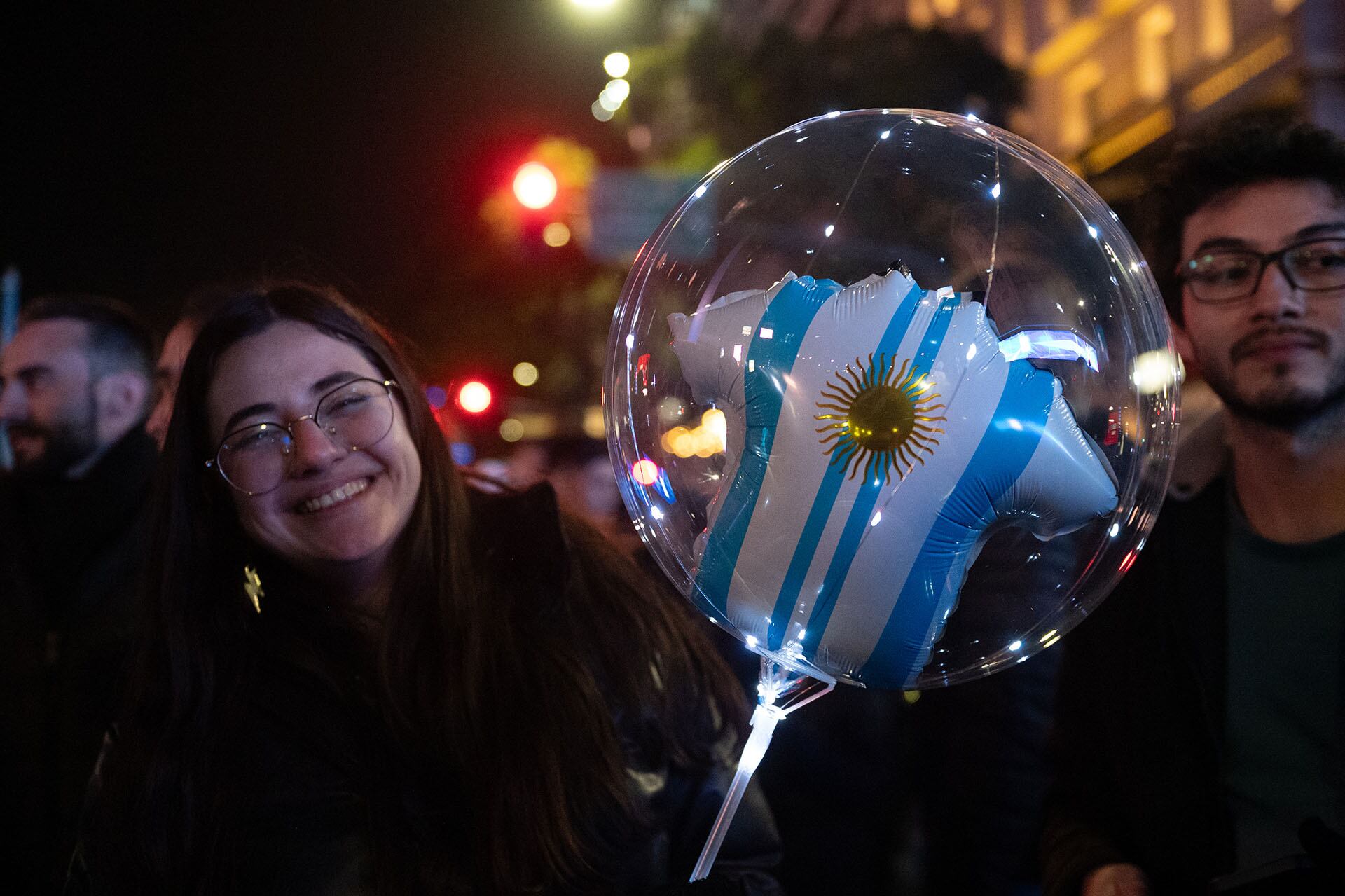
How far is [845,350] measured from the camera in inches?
46.3

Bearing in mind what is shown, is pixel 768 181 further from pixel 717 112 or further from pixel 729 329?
pixel 717 112

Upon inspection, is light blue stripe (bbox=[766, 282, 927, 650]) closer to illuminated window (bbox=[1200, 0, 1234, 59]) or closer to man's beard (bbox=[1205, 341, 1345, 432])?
man's beard (bbox=[1205, 341, 1345, 432])

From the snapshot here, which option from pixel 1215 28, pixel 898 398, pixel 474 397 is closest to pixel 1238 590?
pixel 898 398

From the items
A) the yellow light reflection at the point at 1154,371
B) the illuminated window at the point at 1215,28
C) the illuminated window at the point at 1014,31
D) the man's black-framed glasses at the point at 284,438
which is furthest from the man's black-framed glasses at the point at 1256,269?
the illuminated window at the point at 1014,31

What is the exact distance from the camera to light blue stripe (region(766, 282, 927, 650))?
1161 millimetres

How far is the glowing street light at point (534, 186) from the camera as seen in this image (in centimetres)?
677

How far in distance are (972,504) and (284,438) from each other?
4.26 ft

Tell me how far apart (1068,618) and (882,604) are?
14.4 inches

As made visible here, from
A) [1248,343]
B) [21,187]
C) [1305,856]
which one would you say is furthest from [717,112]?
[1305,856]

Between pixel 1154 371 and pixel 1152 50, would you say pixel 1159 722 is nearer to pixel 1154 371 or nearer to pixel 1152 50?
pixel 1154 371

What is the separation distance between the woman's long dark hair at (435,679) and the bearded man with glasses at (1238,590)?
2.66 ft

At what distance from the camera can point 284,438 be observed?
183 cm

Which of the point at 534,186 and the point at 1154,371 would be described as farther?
the point at 534,186

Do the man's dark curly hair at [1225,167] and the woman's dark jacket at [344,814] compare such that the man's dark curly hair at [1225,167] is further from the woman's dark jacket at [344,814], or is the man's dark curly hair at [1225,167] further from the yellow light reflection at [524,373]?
the yellow light reflection at [524,373]
